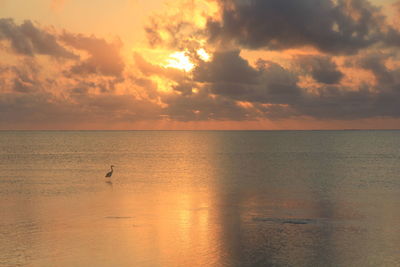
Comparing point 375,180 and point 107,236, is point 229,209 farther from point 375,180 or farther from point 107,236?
point 375,180

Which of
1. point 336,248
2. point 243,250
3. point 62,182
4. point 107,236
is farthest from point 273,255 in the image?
point 62,182

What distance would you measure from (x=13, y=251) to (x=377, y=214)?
27059 mm

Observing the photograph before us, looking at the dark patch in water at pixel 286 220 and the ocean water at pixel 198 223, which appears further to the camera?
the dark patch in water at pixel 286 220

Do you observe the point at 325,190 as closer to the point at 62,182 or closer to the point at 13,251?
the point at 62,182

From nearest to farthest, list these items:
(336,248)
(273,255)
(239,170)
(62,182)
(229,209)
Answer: (273,255)
(336,248)
(229,209)
(62,182)
(239,170)

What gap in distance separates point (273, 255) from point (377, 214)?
616 inches

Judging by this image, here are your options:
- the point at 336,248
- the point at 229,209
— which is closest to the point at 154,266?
the point at 336,248

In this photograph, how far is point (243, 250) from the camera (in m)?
25.8

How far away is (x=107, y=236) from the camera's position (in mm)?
28281

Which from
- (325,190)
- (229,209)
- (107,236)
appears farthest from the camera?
(325,190)

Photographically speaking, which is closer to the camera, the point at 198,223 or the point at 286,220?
the point at 198,223

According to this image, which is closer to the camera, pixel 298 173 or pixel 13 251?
pixel 13 251

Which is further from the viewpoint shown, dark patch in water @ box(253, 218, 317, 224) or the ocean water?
dark patch in water @ box(253, 218, 317, 224)

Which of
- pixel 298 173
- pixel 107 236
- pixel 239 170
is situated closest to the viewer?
pixel 107 236
